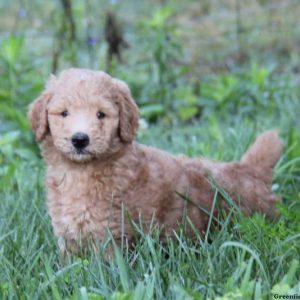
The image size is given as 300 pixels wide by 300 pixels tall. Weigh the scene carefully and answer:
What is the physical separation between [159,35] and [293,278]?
4.16m

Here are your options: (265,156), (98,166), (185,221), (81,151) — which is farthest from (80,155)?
(265,156)

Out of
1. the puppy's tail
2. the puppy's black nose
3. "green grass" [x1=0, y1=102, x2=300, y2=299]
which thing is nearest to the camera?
"green grass" [x1=0, y1=102, x2=300, y2=299]

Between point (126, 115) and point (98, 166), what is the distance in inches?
11.3

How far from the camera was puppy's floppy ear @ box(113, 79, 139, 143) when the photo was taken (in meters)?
3.81

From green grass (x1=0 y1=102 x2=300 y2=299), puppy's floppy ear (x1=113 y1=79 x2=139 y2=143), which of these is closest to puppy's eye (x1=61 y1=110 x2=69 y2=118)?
puppy's floppy ear (x1=113 y1=79 x2=139 y2=143)

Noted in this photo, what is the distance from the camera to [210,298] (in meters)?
3.02

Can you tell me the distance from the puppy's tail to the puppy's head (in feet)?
3.18

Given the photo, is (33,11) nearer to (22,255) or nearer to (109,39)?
(109,39)

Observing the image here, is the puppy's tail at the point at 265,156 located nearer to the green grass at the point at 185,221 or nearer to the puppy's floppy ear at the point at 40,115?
the green grass at the point at 185,221

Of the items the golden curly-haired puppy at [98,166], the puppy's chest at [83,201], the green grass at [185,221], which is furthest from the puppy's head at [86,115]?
the green grass at [185,221]

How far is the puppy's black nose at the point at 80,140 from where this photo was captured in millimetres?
3623

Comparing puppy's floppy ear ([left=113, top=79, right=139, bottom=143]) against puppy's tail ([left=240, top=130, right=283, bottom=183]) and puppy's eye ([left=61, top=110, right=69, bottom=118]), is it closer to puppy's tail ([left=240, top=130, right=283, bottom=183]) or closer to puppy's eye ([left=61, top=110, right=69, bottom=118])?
puppy's eye ([left=61, top=110, right=69, bottom=118])

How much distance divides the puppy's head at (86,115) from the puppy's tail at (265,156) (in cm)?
97

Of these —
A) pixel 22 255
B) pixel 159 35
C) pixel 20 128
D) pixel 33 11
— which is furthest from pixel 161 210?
pixel 33 11
